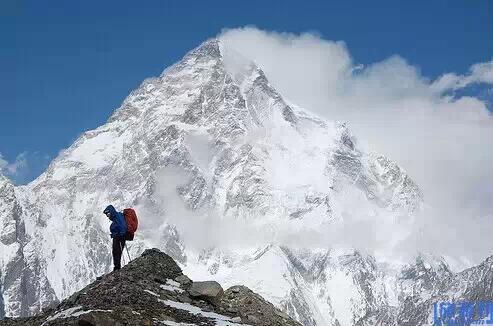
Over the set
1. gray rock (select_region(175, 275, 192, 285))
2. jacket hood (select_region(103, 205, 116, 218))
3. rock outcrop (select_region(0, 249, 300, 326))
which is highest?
jacket hood (select_region(103, 205, 116, 218))

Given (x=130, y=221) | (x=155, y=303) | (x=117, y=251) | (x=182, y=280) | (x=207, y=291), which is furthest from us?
(x=117, y=251)

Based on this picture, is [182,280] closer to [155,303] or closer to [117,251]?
[117,251]

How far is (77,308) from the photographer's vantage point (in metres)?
39.2

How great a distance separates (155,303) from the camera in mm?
41000

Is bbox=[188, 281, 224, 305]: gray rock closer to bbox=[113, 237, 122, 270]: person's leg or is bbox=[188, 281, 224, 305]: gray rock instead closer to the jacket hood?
bbox=[113, 237, 122, 270]: person's leg

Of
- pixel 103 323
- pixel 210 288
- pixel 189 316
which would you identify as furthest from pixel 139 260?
pixel 103 323

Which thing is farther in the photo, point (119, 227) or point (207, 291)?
point (119, 227)

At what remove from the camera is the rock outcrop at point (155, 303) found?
37.9 m

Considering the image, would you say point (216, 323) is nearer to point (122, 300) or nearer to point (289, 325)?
point (122, 300)

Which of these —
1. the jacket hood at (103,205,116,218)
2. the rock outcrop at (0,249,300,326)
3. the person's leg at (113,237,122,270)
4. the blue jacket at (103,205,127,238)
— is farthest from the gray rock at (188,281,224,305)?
the jacket hood at (103,205,116,218)

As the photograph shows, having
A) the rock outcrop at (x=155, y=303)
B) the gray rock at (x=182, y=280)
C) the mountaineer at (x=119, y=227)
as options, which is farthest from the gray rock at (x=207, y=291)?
the mountaineer at (x=119, y=227)

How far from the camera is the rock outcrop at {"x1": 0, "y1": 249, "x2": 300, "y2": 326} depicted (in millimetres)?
37938

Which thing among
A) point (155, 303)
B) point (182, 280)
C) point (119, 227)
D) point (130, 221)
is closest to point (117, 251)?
point (119, 227)

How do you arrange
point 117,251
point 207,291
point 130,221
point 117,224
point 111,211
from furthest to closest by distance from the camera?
point 117,251
point 130,221
point 111,211
point 117,224
point 207,291
